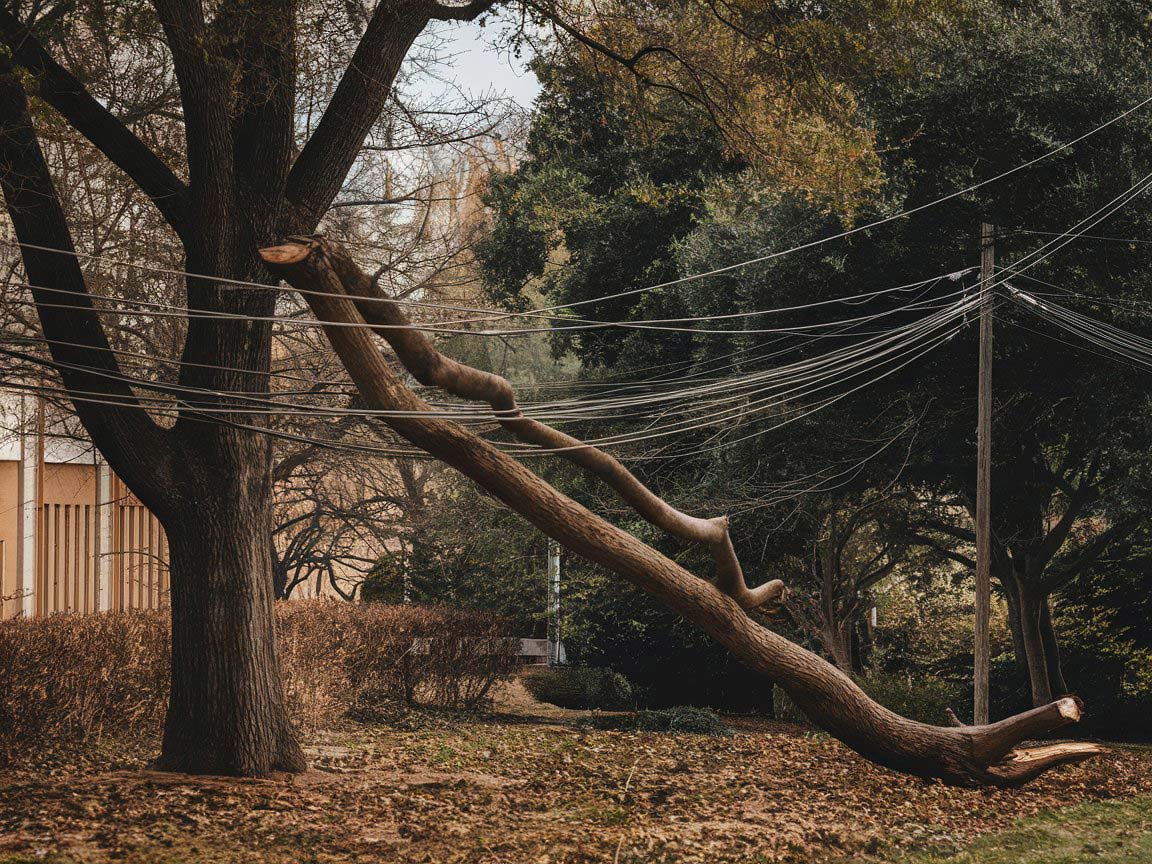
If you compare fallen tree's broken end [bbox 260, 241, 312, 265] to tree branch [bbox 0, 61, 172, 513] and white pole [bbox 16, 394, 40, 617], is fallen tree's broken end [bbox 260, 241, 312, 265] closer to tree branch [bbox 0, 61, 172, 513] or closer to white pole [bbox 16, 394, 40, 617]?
tree branch [bbox 0, 61, 172, 513]

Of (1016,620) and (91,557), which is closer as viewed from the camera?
(1016,620)

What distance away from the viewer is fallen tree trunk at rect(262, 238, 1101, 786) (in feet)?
23.4

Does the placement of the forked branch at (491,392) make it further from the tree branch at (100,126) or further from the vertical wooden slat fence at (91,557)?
the vertical wooden slat fence at (91,557)

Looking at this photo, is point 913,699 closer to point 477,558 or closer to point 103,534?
point 477,558

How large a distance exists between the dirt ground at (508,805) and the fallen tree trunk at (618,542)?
21.7 inches

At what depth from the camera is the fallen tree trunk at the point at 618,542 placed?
712 centimetres

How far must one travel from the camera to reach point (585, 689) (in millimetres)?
16750

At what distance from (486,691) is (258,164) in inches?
316

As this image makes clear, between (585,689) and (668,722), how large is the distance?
122 inches

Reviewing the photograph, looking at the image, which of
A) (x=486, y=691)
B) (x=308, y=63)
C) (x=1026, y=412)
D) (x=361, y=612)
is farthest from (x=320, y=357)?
(x=1026, y=412)

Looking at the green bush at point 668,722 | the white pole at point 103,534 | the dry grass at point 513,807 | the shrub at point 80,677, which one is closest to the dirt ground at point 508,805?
the dry grass at point 513,807

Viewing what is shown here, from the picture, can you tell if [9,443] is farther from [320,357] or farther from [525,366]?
[525,366]

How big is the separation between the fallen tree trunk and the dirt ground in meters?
0.55

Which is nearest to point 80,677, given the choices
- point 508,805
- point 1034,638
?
point 508,805
